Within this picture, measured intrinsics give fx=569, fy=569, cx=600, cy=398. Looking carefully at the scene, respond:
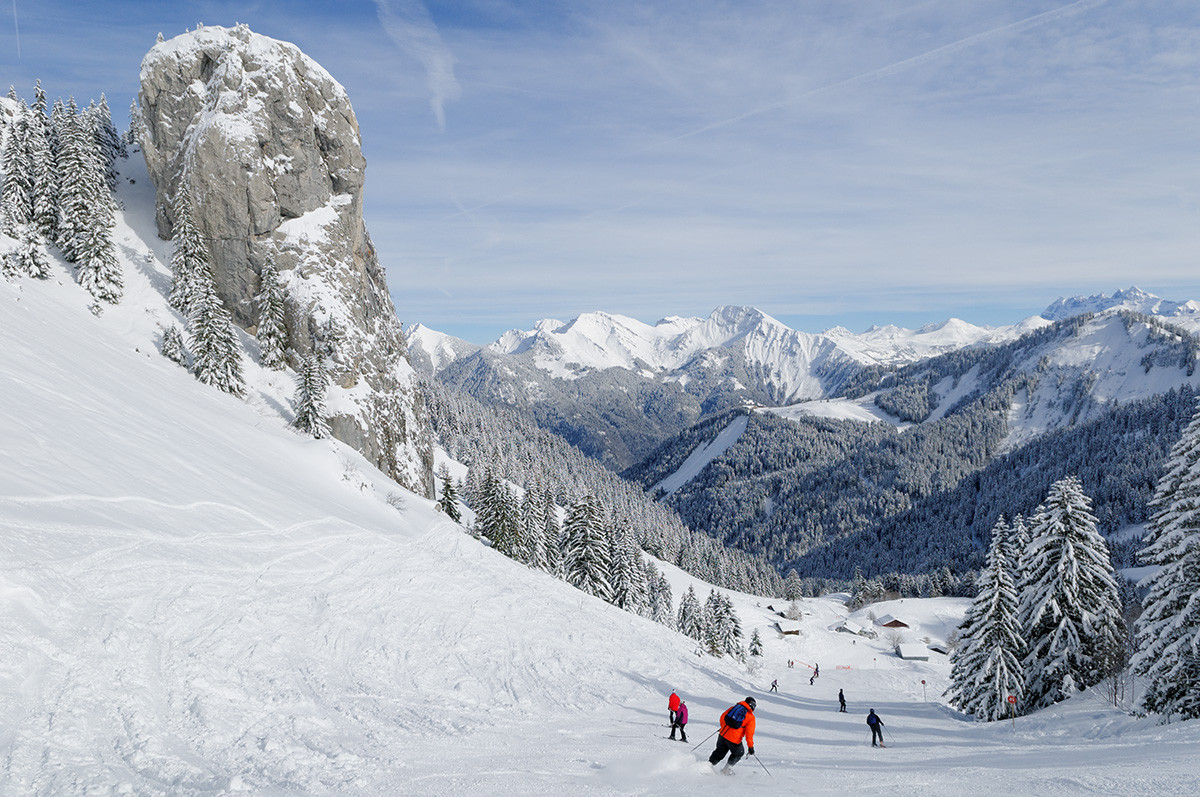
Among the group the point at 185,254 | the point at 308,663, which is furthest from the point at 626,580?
the point at 185,254

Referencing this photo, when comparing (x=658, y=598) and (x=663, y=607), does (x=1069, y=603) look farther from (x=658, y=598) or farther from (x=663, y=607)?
(x=658, y=598)

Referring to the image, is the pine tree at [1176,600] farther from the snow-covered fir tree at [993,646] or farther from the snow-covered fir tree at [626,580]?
the snow-covered fir tree at [626,580]

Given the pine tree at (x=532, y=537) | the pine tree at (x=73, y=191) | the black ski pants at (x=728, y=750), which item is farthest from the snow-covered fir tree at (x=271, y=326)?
the black ski pants at (x=728, y=750)

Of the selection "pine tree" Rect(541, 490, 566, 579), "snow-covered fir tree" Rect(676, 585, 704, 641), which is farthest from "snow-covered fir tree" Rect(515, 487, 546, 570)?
"snow-covered fir tree" Rect(676, 585, 704, 641)

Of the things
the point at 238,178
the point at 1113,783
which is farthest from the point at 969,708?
the point at 238,178

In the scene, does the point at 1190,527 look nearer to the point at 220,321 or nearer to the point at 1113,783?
the point at 1113,783

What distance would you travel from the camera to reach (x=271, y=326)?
5616 cm

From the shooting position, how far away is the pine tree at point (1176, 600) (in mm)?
17484

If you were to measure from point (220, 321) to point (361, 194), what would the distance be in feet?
103

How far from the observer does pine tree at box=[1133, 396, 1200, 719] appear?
17484 millimetres

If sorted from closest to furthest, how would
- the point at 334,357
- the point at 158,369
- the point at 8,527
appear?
the point at 8,527, the point at 158,369, the point at 334,357

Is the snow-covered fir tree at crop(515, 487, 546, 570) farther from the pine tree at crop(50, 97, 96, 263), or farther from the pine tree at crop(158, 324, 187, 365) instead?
the pine tree at crop(50, 97, 96, 263)

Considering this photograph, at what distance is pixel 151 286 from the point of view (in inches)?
2131

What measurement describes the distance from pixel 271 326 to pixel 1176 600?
65.1 metres
